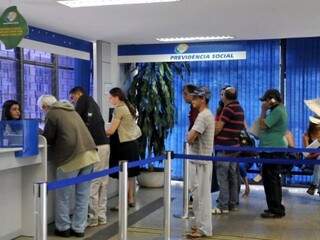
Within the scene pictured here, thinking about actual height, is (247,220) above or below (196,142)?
below

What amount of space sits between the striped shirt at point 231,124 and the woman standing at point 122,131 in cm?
100

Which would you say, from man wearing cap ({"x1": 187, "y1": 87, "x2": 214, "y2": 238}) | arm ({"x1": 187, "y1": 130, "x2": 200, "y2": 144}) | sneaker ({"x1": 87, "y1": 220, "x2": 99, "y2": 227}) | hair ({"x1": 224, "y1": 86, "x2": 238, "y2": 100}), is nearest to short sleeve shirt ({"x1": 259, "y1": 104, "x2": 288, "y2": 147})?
hair ({"x1": 224, "y1": 86, "x2": 238, "y2": 100})

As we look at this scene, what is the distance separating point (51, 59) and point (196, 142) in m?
3.70

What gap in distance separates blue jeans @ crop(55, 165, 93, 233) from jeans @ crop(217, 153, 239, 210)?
1675 mm

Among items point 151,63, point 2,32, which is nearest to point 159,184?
point 151,63

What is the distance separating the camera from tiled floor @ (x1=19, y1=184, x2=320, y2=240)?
487 centimetres

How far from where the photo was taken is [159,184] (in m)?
7.87

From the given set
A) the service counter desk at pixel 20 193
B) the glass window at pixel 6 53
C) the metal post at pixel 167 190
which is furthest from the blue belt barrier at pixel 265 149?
the glass window at pixel 6 53

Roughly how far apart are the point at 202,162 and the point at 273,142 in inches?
55.4

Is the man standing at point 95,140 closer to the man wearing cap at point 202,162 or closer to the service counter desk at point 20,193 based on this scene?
the service counter desk at point 20,193

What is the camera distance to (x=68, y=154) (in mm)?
4613

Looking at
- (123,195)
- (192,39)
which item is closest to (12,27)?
(123,195)

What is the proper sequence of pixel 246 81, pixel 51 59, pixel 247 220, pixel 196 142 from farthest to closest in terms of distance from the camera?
pixel 246 81
pixel 51 59
pixel 247 220
pixel 196 142

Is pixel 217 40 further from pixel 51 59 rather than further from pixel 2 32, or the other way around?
pixel 2 32
